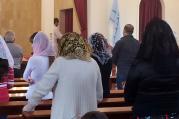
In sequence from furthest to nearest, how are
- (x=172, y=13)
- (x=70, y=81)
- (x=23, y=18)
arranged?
(x=23, y=18) → (x=172, y=13) → (x=70, y=81)

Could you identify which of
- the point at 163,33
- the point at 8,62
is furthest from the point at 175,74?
the point at 8,62

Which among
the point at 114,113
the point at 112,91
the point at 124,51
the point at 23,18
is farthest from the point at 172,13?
the point at 114,113

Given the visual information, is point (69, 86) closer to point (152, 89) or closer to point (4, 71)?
point (152, 89)

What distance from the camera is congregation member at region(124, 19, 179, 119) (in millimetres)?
3406

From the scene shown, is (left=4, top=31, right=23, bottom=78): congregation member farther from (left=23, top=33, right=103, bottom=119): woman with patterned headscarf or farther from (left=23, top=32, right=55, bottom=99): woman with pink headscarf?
(left=23, top=33, right=103, bottom=119): woman with patterned headscarf

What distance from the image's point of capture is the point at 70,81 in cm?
385

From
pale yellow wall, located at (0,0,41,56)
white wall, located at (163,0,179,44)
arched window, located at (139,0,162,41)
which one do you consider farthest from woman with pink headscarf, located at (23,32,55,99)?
pale yellow wall, located at (0,0,41,56)

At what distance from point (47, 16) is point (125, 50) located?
584cm

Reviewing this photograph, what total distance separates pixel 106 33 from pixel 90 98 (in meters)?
9.82

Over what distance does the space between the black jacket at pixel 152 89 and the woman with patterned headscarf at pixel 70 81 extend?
559 mm

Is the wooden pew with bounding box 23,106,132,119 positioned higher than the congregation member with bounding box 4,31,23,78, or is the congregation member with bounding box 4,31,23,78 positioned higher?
the congregation member with bounding box 4,31,23,78

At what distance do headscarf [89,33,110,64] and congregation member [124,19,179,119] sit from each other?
189cm

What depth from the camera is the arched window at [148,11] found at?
11811 millimetres

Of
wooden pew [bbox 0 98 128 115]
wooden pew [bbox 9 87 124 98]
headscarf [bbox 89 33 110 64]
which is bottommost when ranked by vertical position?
wooden pew [bbox 9 87 124 98]
